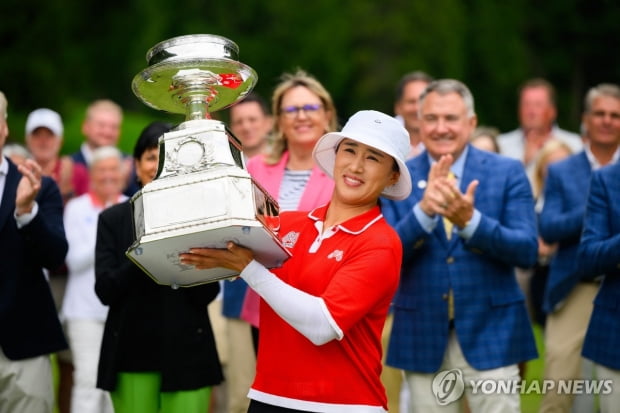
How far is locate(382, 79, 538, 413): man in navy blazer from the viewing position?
232 inches

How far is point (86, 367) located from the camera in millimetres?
7344

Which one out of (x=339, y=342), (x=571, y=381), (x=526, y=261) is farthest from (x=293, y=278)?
(x=571, y=381)

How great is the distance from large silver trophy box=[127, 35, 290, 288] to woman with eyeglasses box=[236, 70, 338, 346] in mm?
1826

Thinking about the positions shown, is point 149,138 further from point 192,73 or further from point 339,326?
point 339,326

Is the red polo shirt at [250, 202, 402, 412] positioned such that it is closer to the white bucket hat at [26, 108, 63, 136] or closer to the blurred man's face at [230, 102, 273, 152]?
the blurred man's face at [230, 102, 273, 152]

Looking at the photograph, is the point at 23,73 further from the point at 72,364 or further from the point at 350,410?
the point at 350,410

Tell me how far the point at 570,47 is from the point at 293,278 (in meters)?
16.0

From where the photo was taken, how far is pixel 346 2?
71.4ft

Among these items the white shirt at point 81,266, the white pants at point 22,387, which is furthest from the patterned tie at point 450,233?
the white shirt at point 81,266

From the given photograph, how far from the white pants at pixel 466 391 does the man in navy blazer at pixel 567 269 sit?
125cm

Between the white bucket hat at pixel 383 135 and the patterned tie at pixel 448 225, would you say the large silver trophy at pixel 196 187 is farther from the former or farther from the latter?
the patterned tie at pixel 448 225

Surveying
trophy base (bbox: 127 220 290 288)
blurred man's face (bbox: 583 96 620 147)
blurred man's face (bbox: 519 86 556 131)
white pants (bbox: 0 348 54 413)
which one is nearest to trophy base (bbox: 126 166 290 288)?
trophy base (bbox: 127 220 290 288)

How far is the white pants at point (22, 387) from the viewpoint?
19.6 feet

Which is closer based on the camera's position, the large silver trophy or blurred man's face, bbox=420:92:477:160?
the large silver trophy
